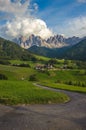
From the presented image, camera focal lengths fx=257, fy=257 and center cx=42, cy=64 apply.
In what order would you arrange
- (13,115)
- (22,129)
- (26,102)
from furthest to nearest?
(26,102) → (13,115) → (22,129)

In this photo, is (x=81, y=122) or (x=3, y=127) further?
(x=81, y=122)

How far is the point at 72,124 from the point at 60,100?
2482 cm

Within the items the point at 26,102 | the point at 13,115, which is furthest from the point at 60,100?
the point at 13,115

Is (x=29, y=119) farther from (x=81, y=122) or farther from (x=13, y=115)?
(x=81, y=122)

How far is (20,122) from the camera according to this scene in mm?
31281

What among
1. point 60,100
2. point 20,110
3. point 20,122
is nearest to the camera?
point 20,122

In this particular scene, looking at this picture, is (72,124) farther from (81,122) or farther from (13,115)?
(13,115)

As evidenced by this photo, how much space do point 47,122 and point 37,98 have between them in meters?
19.6

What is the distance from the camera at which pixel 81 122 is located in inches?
1293

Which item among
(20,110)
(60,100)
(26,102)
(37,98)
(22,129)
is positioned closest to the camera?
(22,129)

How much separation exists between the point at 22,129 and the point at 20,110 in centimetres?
1205

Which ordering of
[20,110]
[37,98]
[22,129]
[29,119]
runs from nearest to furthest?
[22,129] < [29,119] < [20,110] < [37,98]

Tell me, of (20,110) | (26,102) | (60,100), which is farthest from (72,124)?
(60,100)

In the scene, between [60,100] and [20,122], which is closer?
[20,122]
